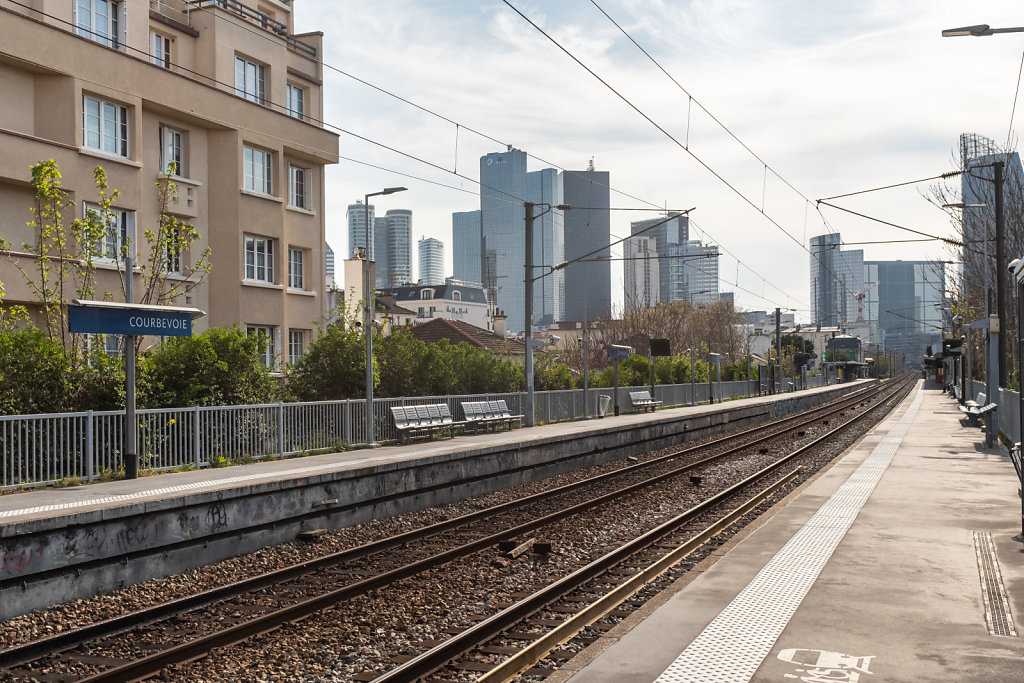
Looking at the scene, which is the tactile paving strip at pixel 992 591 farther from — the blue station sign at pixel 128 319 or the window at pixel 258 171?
the window at pixel 258 171

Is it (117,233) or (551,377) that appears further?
(551,377)

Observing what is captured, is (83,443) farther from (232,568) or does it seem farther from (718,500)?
(718,500)

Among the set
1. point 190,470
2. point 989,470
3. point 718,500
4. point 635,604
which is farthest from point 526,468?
point 635,604

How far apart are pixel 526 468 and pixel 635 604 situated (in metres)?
12.3

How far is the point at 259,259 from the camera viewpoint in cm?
3166

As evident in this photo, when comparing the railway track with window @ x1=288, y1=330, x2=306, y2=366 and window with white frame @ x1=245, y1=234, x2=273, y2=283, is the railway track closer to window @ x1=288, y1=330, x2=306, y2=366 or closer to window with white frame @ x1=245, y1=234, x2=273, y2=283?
window with white frame @ x1=245, y1=234, x2=273, y2=283

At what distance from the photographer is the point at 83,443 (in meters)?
15.6

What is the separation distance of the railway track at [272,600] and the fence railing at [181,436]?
5789 millimetres

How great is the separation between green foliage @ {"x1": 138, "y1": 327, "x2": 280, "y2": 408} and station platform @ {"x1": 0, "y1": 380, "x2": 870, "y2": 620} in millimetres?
2263

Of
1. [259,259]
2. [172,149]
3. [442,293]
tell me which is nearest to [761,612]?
[172,149]

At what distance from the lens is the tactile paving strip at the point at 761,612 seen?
6438mm

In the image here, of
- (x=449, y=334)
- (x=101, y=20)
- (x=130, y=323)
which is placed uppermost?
(x=101, y=20)

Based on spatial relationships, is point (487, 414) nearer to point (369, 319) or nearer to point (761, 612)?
point (369, 319)

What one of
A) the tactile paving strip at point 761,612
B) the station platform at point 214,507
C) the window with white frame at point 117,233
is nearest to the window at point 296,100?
the window with white frame at point 117,233
